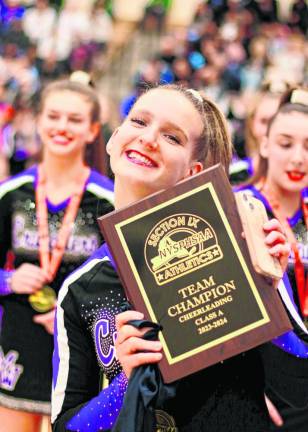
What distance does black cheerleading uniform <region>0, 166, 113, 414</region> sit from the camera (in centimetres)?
469

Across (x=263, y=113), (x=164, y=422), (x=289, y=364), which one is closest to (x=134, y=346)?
(x=164, y=422)

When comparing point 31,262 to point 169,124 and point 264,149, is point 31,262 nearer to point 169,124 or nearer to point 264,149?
point 264,149

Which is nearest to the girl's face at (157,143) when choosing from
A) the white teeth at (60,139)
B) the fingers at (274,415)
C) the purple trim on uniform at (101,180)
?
the fingers at (274,415)

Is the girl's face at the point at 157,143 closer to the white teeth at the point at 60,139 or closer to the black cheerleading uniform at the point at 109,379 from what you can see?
the black cheerleading uniform at the point at 109,379

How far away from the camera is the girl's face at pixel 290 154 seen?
4.50 metres

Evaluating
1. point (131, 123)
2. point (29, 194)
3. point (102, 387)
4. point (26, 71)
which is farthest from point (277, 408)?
point (26, 71)

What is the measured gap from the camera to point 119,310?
2465 mm

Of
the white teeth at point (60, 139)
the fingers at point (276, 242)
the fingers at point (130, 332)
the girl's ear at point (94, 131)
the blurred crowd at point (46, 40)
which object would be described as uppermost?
the blurred crowd at point (46, 40)

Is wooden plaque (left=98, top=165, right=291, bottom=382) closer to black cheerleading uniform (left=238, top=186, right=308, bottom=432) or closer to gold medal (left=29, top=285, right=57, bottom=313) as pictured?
black cheerleading uniform (left=238, top=186, right=308, bottom=432)

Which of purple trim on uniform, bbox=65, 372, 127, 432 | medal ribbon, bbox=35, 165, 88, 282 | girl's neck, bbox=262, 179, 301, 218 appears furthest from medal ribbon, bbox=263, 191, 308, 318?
purple trim on uniform, bbox=65, 372, 127, 432

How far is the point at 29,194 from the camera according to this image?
15.9ft

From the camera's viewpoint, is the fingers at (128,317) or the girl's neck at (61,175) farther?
the girl's neck at (61,175)

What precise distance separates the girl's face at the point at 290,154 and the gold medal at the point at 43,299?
1.15 meters

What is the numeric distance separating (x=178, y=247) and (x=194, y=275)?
0.23 ft
